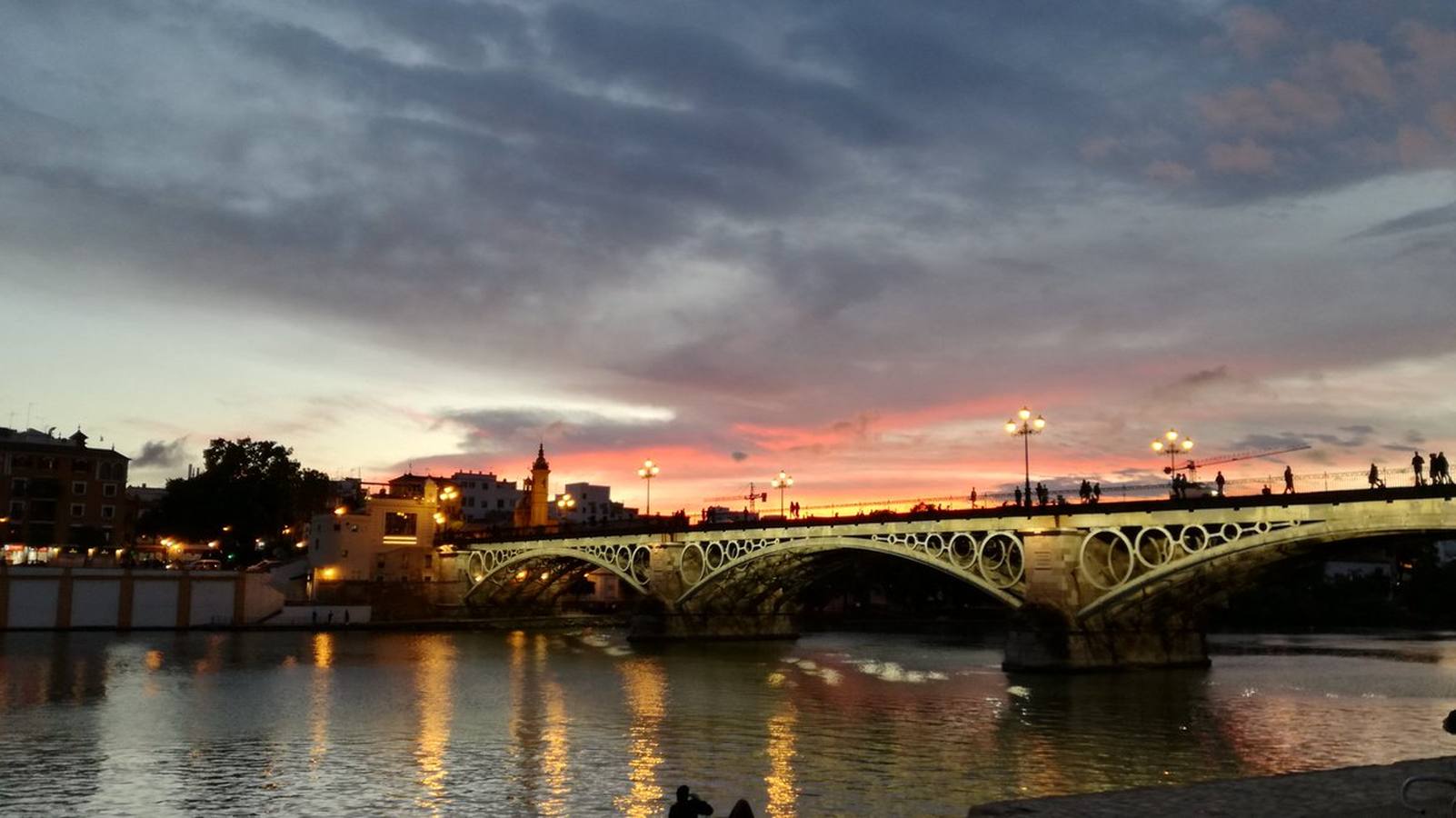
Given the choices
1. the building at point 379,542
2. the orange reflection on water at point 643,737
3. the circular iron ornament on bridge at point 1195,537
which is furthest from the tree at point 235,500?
the circular iron ornament on bridge at point 1195,537

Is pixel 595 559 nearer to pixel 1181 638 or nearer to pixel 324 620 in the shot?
pixel 324 620

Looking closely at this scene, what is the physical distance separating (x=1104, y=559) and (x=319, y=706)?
3570 centimetres

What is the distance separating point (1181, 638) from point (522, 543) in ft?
211

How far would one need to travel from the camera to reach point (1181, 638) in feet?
196

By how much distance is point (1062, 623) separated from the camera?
54938 millimetres

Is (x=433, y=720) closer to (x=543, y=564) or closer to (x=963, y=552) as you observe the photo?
(x=963, y=552)

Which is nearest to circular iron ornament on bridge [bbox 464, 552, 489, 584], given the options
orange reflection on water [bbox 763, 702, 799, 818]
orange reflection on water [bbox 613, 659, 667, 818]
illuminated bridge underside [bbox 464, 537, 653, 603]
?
illuminated bridge underside [bbox 464, 537, 653, 603]

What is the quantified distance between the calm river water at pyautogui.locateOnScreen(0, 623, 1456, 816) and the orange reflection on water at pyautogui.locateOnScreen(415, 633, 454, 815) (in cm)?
16

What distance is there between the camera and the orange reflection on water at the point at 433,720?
2598cm

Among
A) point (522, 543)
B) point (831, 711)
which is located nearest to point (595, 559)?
point (522, 543)

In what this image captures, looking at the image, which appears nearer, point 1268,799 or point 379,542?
point 1268,799

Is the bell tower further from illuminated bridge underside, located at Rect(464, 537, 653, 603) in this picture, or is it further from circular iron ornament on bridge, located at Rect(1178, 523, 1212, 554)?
circular iron ornament on bridge, located at Rect(1178, 523, 1212, 554)

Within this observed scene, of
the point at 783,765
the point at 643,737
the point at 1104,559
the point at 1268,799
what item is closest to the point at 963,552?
the point at 1104,559

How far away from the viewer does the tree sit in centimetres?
11681
